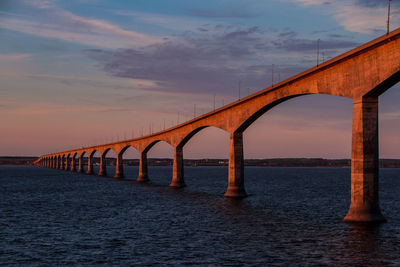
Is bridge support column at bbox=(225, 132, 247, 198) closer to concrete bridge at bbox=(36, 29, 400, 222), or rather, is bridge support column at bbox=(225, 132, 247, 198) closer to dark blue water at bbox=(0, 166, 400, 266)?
dark blue water at bbox=(0, 166, 400, 266)

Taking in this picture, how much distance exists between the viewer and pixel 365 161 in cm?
2938

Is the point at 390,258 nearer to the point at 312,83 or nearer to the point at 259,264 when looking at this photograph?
the point at 259,264

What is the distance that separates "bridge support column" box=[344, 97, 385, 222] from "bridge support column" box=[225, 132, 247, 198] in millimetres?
22552

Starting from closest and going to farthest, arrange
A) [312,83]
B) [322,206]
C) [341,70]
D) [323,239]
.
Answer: [323,239], [341,70], [312,83], [322,206]

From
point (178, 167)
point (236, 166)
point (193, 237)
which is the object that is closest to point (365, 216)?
point (193, 237)

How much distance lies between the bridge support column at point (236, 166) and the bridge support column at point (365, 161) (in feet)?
74.0

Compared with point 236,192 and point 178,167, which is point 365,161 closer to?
point 236,192

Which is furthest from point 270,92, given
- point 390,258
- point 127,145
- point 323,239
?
point 127,145

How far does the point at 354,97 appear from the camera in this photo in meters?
30.0

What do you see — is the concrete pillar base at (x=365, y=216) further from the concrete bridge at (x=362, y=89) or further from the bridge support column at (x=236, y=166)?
the bridge support column at (x=236, y=166)

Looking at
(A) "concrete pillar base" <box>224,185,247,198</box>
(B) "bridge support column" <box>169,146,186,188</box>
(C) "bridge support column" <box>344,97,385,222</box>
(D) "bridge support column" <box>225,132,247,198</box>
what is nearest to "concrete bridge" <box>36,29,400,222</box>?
(C) "bridge support column" <box>344,97,385,222</box>

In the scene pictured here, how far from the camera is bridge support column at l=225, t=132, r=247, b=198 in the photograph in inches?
2031

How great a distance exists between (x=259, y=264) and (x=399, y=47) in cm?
1574

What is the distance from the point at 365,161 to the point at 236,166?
76.0 feet
